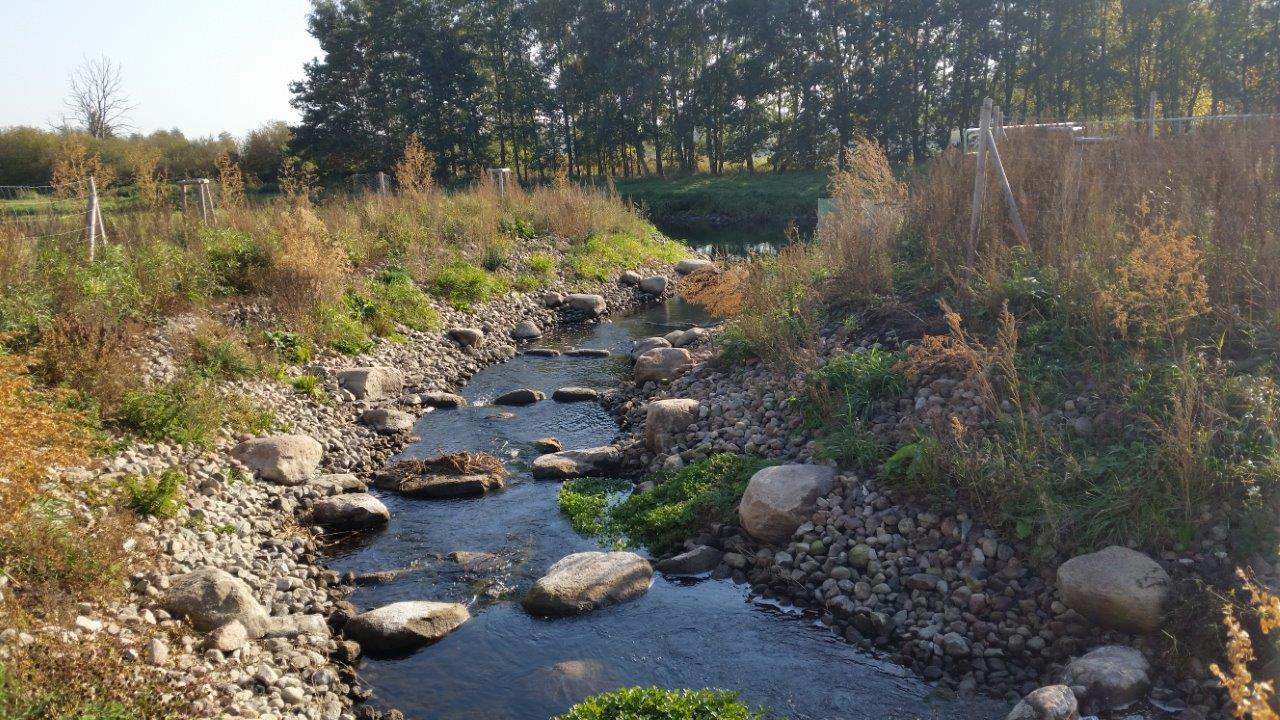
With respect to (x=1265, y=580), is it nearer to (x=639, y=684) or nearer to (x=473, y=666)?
(x=639, y=684)

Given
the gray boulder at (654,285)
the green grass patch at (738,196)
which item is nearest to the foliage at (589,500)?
the gray boulder at (654,285)

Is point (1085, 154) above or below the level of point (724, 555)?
above

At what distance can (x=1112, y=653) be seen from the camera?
5.46 metres

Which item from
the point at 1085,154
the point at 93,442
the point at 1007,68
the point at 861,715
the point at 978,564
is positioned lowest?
the point at 861,715

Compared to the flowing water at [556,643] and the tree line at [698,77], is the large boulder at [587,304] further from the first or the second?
the tree line at [698,77]

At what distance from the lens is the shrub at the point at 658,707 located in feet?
17.4

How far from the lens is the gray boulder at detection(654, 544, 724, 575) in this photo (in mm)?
7348

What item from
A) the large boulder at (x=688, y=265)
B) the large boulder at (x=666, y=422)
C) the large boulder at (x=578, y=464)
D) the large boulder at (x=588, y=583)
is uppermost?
the large boulder at (x=688, y=265)

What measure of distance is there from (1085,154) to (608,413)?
6.38 m

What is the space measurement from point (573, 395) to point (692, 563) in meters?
5.42

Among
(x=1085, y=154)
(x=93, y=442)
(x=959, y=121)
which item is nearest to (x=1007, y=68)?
(x=959, y=121)

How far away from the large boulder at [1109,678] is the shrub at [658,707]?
1889mm

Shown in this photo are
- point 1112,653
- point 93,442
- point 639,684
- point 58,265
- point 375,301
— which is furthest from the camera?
point 375,301

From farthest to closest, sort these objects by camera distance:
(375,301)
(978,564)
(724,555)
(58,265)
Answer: (375,301), (58,265), (724,555), (978,564)
